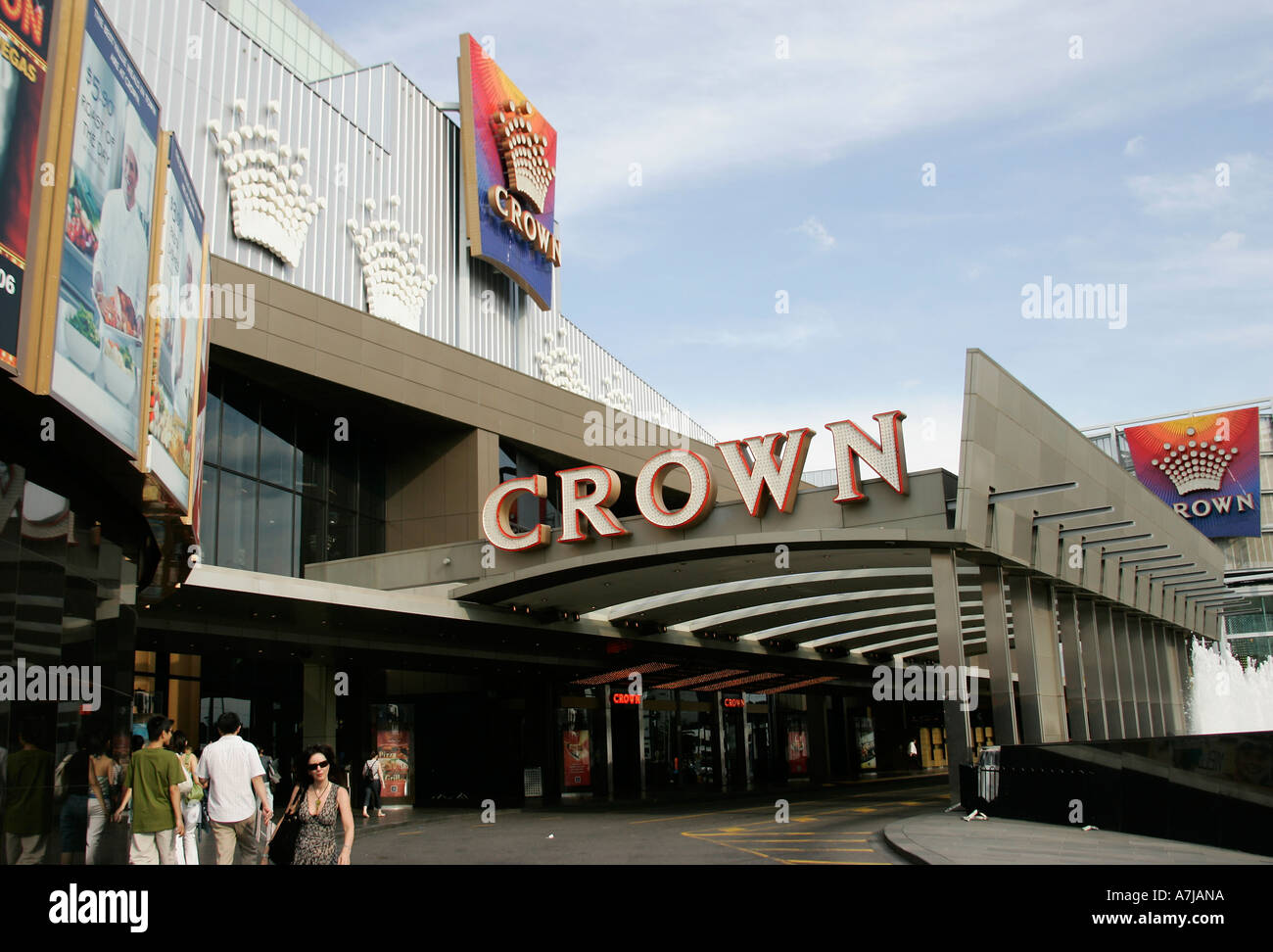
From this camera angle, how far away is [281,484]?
90.6 feet

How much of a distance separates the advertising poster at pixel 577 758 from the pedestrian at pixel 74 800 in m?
22.9

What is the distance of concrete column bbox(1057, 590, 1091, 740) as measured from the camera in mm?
26594

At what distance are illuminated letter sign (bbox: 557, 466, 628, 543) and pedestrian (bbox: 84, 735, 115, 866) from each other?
12.3 m

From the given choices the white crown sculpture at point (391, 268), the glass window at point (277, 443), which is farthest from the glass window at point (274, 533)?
the white crown sculpture at point (391, 268)

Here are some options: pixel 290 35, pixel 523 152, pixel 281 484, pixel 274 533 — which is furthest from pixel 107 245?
pixel 290 35

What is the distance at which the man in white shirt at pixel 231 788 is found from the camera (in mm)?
10219

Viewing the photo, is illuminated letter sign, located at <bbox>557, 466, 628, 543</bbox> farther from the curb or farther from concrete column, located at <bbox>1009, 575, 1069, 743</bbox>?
the curb

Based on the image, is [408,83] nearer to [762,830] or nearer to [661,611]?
[661,611]

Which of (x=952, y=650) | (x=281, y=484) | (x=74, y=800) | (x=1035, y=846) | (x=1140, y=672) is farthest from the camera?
(x=1140, y=672)

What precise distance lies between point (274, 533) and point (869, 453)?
14.7 meters

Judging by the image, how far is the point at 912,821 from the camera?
1753cm

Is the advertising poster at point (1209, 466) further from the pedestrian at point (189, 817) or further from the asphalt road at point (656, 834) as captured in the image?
the pedestrian at point (189, 817)

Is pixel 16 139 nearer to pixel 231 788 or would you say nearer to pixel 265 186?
pixel 231 788

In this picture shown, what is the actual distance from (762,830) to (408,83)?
83.5ft
